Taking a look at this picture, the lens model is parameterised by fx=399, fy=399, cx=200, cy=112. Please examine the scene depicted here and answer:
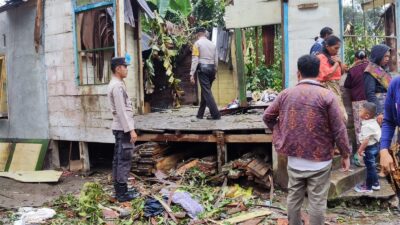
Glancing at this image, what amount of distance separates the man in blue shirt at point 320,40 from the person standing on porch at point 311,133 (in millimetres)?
2056

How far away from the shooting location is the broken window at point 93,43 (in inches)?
330

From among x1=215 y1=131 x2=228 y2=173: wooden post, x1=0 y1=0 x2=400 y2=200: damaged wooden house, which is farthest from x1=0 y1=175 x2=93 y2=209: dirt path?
x1=215 y1=131 x2=228 y2=173: wooden post

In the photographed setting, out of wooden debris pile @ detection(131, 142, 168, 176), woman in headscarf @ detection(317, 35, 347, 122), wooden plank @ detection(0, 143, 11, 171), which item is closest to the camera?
woman in headscarf @ detection(317, 35, 347, 122)

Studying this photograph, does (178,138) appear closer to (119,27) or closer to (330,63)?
(119,27)

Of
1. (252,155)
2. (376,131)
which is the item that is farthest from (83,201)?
(376,131)

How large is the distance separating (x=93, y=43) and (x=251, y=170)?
178 inches

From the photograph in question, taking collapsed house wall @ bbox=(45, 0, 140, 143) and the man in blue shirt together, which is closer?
the man in blue shirt

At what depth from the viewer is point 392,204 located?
17.8 ft

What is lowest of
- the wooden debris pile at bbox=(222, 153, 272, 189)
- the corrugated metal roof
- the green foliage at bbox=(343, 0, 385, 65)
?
the wooden debris pile at bbox=(222, 153, 272, 189)

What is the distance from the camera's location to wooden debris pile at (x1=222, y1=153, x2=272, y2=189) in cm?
618

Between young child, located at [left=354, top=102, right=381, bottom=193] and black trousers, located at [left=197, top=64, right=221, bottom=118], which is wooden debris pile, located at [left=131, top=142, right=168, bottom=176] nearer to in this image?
black trousers, located at [left=197, top=64, right=221, bottom=118]

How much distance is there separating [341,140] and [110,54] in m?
5.82

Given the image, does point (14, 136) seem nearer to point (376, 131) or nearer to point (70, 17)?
point (70, 17)

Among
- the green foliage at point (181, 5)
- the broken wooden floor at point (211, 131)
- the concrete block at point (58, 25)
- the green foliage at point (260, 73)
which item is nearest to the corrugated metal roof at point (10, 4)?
the concrete block at point (58, 25)
